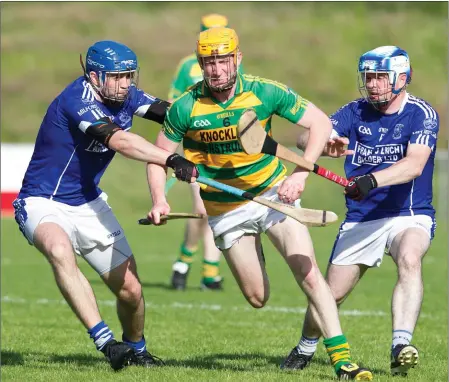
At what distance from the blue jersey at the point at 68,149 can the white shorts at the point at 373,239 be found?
1.74 metres

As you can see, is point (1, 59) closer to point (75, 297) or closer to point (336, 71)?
point (336, 71)

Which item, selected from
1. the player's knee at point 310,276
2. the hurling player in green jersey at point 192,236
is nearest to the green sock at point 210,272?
the hurling player in green jersey at point 192,236

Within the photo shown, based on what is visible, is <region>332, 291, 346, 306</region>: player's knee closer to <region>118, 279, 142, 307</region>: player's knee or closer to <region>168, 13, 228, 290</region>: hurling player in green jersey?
<region>118, 279, 142, 307</region>: player's knee

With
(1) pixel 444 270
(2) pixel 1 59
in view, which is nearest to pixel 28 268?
(1) pixel 444 270

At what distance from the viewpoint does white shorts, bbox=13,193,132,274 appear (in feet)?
24.3

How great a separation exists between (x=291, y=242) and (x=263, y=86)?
106 centimetres

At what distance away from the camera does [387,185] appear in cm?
719

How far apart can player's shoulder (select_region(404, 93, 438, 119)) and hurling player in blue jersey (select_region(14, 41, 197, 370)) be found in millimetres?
1703

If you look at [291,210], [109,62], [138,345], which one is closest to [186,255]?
[138,345]

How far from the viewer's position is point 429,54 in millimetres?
35781

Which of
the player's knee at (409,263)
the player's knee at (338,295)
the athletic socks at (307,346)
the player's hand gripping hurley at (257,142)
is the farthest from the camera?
the athletic socks at (307,346)

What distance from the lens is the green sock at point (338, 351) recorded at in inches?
269

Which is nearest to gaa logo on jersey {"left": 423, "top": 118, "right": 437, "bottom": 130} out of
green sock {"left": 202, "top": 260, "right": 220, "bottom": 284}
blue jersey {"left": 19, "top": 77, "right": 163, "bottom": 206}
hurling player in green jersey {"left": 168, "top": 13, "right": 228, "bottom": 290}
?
blue jersey {"left": 19, "top": 77, "right": 163, "bottom": 206}

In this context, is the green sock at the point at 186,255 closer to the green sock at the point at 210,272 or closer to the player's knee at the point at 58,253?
the green sock at the point at 210,272
